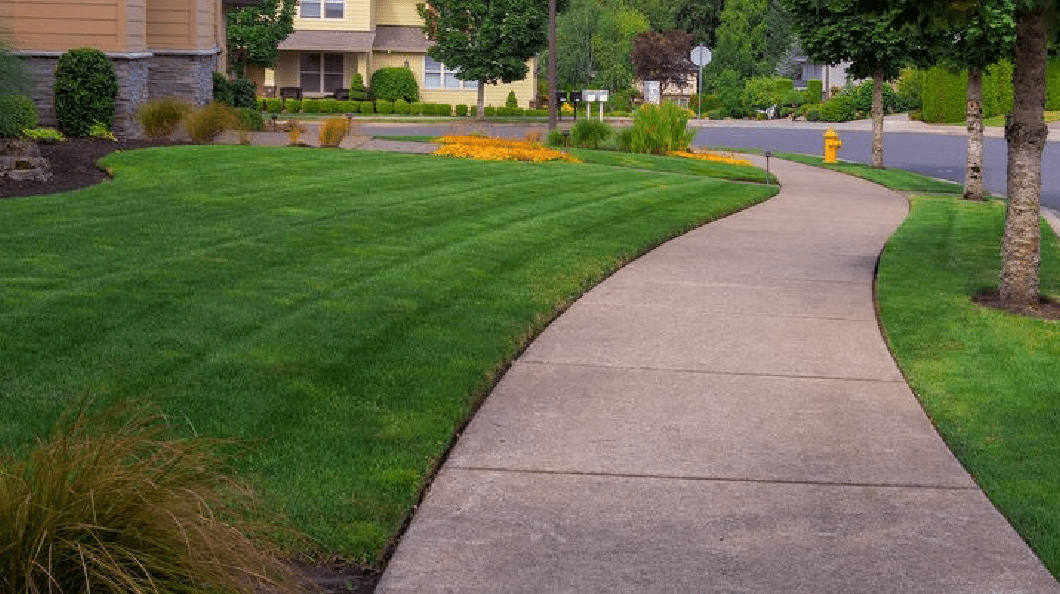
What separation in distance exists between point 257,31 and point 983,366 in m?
43.5

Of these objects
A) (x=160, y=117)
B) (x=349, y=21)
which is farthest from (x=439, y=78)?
(x=160, y=117)

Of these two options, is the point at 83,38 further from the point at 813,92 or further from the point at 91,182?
the point at 813,92

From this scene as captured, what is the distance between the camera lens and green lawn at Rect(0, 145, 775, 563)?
A: 7.32 meters

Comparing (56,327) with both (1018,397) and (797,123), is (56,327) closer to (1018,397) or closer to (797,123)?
(1018,397)

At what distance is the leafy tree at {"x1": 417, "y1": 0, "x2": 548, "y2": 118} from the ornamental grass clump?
5051 centimetres

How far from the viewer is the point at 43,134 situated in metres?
22.4

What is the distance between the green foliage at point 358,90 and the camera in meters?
64.4

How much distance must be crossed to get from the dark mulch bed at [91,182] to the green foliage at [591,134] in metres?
10.8

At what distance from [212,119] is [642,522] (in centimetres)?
2000

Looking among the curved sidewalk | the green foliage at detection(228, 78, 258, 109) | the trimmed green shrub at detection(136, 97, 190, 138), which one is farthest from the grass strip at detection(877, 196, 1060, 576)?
the green foliage at detection(228, 78, 258, 109)

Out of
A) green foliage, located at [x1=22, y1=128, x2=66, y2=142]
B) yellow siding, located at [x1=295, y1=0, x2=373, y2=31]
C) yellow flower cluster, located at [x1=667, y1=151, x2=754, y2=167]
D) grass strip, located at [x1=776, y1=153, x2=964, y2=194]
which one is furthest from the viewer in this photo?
yellow siding, located at [x1=295, y1=0, x2=373, y2=31]

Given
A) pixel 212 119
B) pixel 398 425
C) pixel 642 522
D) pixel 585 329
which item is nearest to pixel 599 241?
pixel 585 329

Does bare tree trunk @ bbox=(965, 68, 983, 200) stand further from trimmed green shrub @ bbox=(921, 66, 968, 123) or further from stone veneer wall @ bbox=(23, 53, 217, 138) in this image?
trimmed green shrub @ bbox=(921, 66, 968, 123)

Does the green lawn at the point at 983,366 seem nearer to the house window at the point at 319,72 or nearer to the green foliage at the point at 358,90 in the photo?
the green foliage at the point at 358,90
